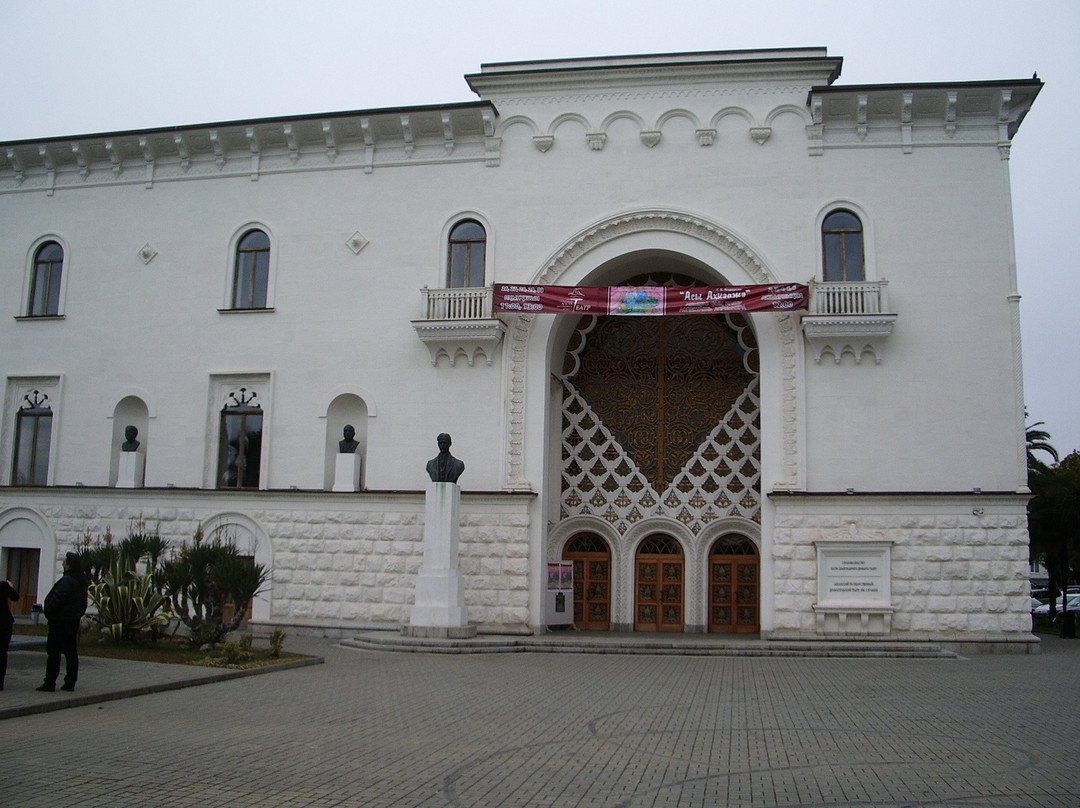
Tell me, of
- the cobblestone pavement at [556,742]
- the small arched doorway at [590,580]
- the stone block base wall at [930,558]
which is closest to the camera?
the cobblestone pavement at [556,742]

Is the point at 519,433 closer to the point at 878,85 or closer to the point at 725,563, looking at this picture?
the point at 725,563

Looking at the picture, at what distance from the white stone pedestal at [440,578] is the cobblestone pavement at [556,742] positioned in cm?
403

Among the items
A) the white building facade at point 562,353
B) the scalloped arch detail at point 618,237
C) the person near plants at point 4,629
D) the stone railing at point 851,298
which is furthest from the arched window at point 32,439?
the stone railing at point 851,298

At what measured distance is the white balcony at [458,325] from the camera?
20.7m

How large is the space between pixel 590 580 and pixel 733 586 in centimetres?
318

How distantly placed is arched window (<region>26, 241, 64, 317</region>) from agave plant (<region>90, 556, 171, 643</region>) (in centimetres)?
1095

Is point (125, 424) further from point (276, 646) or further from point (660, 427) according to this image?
point (660, 427)

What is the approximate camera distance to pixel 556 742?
9.43 metres

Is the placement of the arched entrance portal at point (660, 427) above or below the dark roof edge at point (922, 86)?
below

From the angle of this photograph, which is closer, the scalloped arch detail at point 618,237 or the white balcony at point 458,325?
the scalloped arch detail at point 618,237

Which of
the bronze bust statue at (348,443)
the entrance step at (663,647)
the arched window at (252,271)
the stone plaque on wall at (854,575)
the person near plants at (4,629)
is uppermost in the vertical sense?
the arched window at (252,271)

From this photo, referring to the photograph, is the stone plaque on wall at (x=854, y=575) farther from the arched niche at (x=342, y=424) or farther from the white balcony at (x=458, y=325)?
the arched niche at (x=342, y=424)

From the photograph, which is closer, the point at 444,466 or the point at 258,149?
the point at 444,466

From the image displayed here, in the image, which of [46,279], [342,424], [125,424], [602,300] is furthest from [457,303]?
[46,279]
